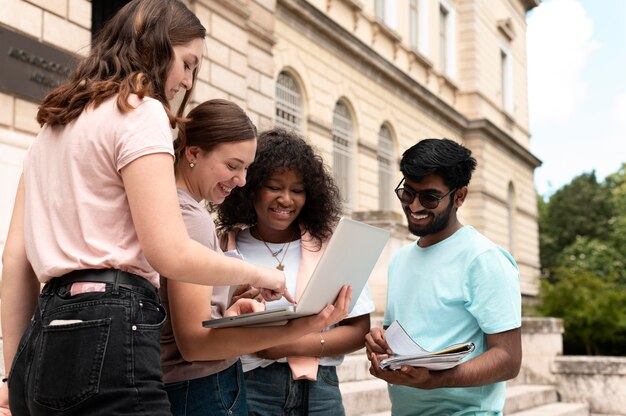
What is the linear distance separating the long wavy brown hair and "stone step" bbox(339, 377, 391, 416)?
3989 mm

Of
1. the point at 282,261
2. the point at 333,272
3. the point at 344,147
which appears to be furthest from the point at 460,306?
the point at 344,147

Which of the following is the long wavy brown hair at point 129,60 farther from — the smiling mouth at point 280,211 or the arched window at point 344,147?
the arched window at point 344,147

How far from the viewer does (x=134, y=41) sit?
1942 mm

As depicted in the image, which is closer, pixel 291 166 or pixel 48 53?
pixel 291 166

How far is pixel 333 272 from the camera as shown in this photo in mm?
2086

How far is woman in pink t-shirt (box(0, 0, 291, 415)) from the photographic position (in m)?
1.72

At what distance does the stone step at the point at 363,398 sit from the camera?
5676 mm

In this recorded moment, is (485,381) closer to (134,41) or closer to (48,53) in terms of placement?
(134,41)

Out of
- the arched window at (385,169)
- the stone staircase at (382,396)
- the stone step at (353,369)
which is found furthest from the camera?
the arched window at (385,169)

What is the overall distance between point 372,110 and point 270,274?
17228 mm

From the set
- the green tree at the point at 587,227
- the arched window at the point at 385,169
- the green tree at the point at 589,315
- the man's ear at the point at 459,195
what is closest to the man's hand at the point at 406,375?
the man's ear at the point at 459,195

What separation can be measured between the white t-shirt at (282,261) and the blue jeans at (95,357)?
39.0 inches

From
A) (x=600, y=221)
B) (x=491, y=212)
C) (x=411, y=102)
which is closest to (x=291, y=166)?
(x=411, y=102)

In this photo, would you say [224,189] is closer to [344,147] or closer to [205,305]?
[205,305]
